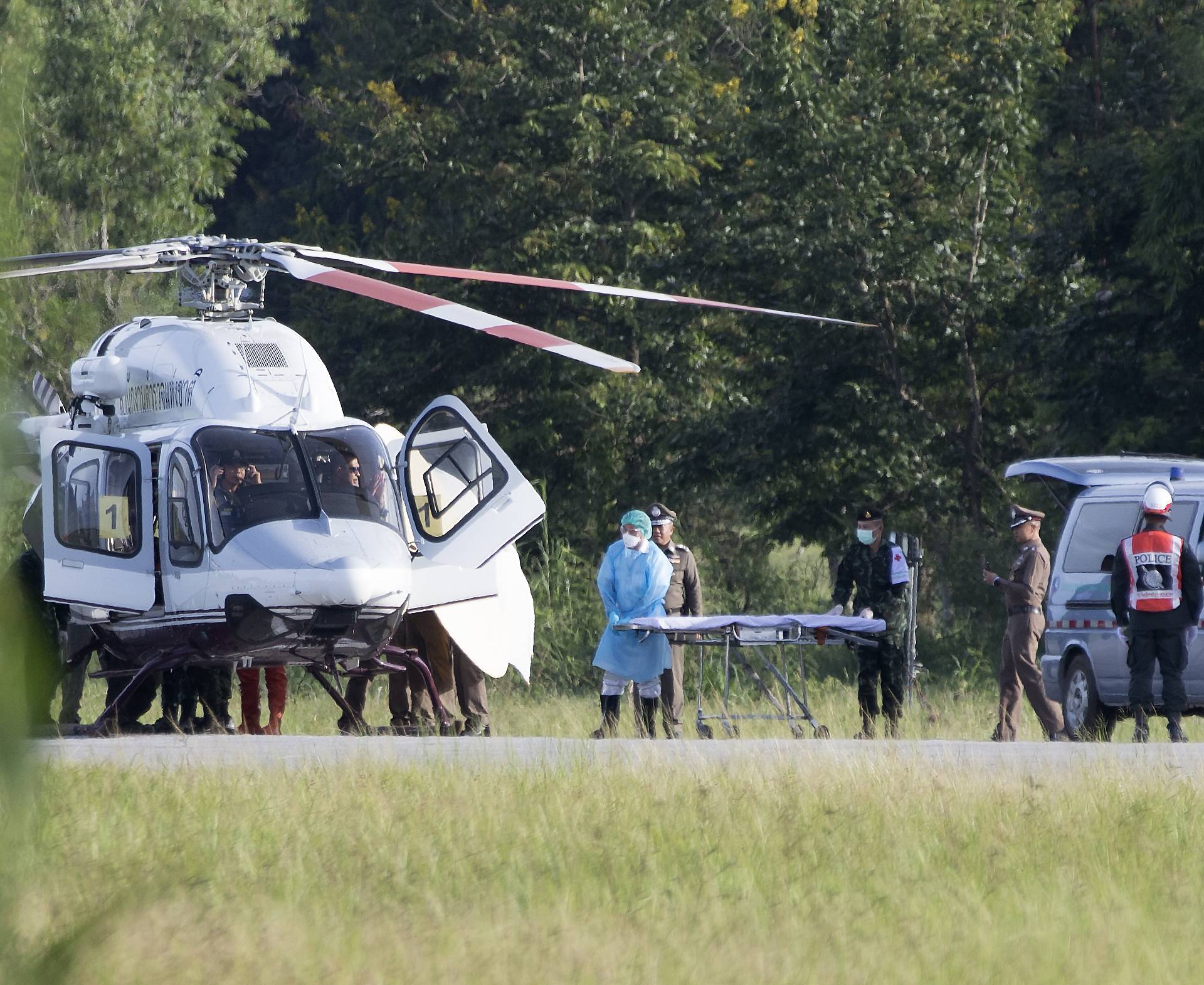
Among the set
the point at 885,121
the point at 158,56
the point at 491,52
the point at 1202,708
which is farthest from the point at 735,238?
the point at 158,56

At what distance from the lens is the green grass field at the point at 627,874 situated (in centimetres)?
550

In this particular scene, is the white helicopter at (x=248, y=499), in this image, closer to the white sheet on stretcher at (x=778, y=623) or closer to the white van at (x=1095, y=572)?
the white sheet on stretcher at (x=778, y=623)

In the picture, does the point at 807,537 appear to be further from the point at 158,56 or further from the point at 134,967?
the point at 134,967

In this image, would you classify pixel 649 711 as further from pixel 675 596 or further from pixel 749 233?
pixel 749 233

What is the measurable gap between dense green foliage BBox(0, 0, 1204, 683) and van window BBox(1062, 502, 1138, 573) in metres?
5.84

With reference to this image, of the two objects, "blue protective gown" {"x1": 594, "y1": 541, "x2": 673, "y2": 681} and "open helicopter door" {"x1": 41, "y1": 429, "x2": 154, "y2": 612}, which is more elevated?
"open helicopter door" {"x1": 41, "y1": 429, "x2": 154, "y2": 612}

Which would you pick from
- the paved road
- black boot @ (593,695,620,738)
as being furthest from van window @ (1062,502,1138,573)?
black boot @ (593,695,620,738)

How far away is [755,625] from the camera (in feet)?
41.1

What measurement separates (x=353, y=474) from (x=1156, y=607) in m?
5.46

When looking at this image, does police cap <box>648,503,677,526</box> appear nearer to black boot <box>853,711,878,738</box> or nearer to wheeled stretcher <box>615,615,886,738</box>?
wheeled stretcher <box>615,615,886,738</box>

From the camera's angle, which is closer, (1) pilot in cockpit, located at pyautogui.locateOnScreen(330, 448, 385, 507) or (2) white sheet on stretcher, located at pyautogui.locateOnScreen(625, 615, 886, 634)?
(2) white sheet on stretcher, located at pyautogui.locateOnScreen(625, 615, 886, 634)

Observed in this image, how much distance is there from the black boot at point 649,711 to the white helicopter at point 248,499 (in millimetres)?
1348

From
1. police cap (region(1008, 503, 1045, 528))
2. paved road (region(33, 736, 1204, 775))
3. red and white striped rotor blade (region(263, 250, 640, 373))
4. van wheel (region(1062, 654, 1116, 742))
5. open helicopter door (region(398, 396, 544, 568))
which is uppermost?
red and white striped rotor blade (region(263, 250, 640, 373))

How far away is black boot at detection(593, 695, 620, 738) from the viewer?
1362 cm
